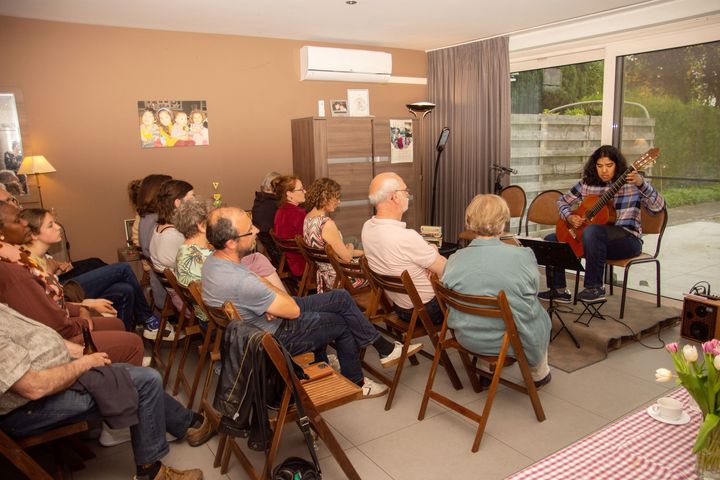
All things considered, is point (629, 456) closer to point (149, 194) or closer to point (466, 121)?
point (149, 194)

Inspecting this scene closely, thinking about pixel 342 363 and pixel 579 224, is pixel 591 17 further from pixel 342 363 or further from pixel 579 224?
pixel 342 363

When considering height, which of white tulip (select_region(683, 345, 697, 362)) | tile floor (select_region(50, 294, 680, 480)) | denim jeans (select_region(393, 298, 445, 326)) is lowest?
tile floor (select_region(50, 294, 680, 480))

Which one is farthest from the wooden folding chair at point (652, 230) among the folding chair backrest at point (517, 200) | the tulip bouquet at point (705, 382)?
the tulip bouquet at point (705, 382)

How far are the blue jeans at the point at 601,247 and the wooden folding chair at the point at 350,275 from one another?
1.57 meters

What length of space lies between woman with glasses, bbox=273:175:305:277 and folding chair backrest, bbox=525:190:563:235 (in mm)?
2399

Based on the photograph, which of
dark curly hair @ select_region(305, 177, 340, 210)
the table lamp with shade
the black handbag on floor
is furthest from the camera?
the table lamp with shade

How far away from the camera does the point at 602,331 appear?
12.2 feet

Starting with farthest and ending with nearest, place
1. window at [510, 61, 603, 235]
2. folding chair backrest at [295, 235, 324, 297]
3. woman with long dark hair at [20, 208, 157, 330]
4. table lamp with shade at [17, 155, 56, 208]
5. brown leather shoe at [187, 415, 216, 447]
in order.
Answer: window at [510, 61, 603, 235]
table lamp with shade at [17, 155, 56, 208]
woman with long dark hair at [20, 208, 157, 330]
folding chair backrest at [295, 235, 324, 297]
brown leather shoe at [187, 415, 216, 447]

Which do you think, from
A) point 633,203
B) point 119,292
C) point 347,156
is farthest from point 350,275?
point 347,156

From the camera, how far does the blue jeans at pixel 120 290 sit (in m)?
3.80

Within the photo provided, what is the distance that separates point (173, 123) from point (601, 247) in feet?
13.7

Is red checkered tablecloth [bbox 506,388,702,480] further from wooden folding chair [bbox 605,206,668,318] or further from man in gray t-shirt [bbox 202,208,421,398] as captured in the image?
wooden folding chair [bbox 605,206,668,318]

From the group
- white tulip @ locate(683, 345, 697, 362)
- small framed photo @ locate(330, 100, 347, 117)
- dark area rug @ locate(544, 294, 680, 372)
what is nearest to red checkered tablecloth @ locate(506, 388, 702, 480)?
white tulip @ locate(683, 345, 697, 362)

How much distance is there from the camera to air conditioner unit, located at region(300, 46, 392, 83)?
5.87m
